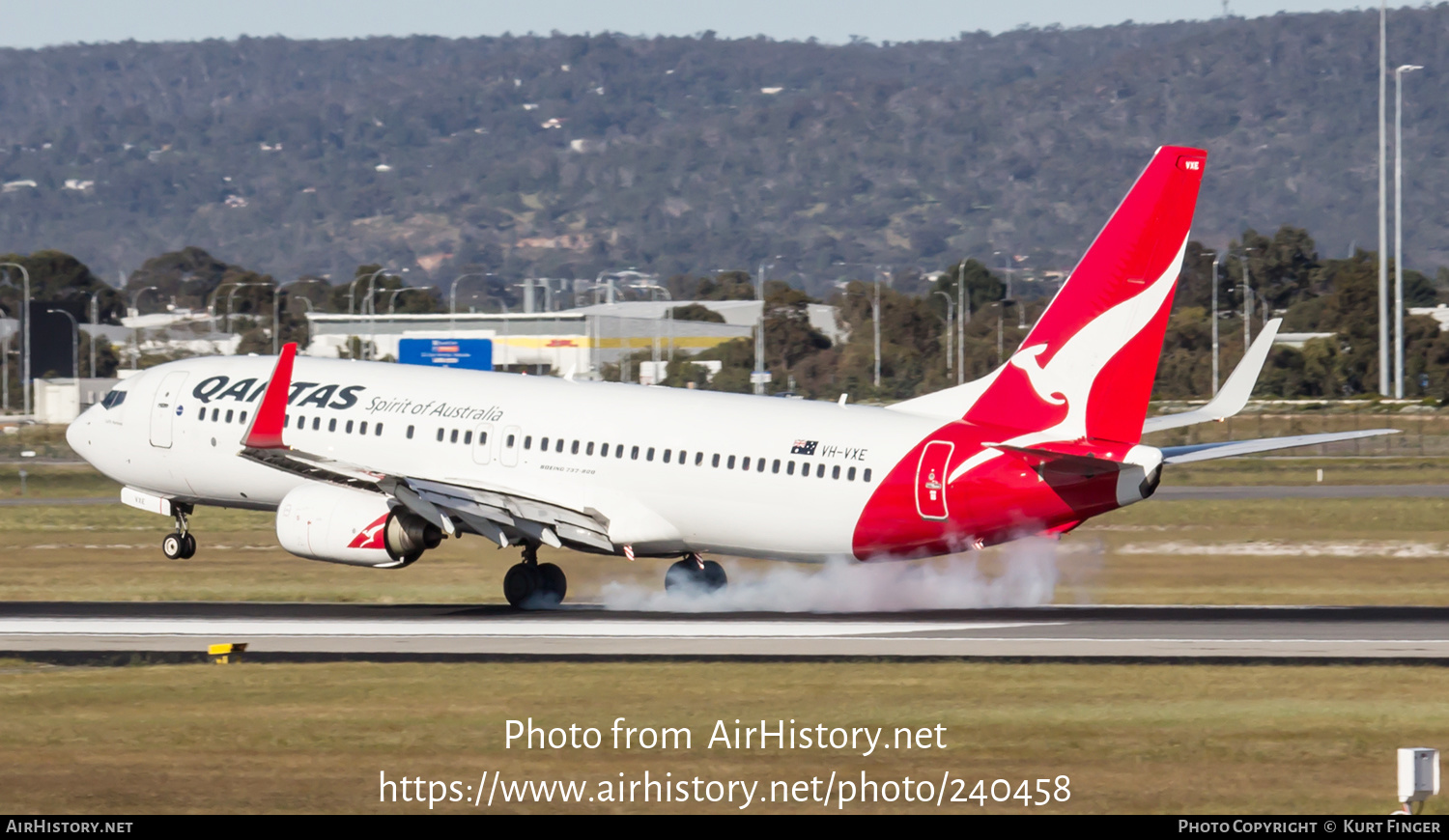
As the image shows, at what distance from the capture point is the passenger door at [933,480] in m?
32.6

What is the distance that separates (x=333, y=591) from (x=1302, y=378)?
397 ft

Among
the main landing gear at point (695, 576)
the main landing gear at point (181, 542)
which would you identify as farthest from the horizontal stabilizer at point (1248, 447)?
the main landing gear at point (181, 542)

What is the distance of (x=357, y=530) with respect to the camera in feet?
111

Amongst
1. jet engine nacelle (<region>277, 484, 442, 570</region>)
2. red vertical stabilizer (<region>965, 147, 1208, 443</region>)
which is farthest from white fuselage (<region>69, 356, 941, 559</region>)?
red vertical stabilizer (<region>965, 147, 1208, 443</region>)

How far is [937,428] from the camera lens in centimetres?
3309

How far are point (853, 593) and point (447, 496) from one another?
790cm

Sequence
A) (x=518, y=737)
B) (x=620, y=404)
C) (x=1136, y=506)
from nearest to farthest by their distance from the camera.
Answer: (x=518, y=737), (x=620, y=404), (x=1136, y=506)

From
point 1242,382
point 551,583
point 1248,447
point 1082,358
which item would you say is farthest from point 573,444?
point 1242,382

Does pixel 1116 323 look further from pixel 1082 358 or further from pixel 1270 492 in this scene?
pixel 1270 492

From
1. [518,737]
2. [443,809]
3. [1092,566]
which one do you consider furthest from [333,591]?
[443,809]

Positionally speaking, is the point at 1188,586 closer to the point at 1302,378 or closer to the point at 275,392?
the point at 275,392

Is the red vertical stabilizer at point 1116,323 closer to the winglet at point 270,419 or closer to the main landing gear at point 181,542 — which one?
the winglet at point 270,419

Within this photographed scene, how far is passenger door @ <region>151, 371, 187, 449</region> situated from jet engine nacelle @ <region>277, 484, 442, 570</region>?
22.1ft

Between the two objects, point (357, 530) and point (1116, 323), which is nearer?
point (1116, 323)
